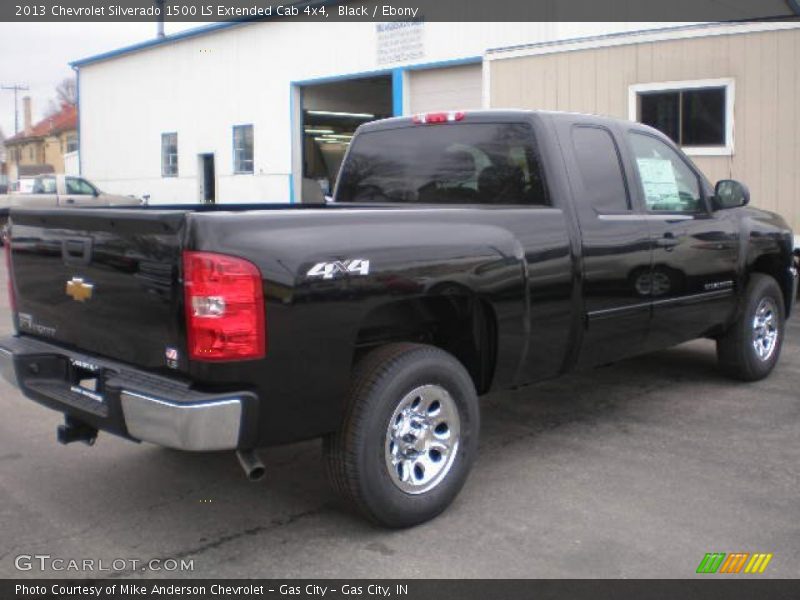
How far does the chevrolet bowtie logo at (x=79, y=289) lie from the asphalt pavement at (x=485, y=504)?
106cm

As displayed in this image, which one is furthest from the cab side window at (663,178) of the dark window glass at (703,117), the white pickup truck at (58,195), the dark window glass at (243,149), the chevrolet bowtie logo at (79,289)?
the dark window glass at (243,149)

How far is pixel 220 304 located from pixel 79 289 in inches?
38.3

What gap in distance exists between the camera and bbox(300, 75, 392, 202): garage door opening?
24609 mm

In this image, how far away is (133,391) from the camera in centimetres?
357

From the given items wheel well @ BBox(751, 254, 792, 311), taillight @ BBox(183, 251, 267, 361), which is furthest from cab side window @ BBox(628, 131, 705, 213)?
taillight @ BBox(183, 251, 267, 361)

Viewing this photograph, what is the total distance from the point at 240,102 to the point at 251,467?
925 inches

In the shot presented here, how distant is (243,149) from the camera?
26.2 meters

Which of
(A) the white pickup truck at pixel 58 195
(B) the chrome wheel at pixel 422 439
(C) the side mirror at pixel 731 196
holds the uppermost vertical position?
(A) the white pickup truck at pixel 58 195

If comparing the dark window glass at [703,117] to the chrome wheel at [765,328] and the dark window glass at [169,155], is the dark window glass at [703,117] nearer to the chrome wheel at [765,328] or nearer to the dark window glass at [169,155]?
the chrome wheel at [765,328]

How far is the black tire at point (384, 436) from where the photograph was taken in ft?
12.6

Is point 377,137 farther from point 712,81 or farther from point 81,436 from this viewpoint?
point 712,81

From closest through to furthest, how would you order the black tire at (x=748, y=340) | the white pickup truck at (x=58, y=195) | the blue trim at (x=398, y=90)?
the black tire at (x=748, y=340)
the blue trim at (x=398, y=90)
the white pickup truck at (x=58, y=195)
